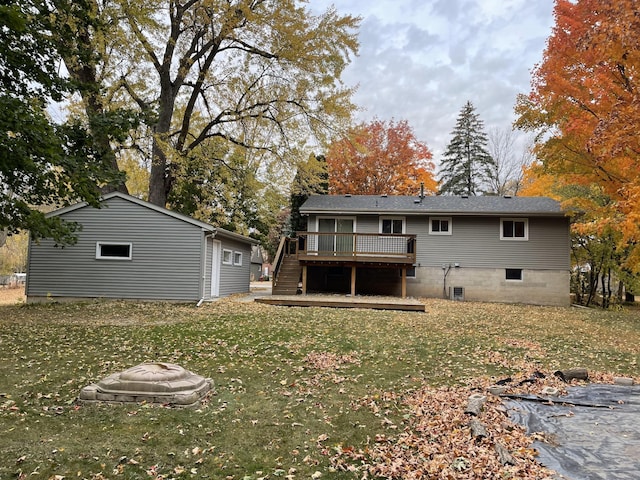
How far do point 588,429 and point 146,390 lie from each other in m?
4.44

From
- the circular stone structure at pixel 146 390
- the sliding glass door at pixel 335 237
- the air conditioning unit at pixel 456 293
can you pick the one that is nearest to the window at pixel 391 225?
the sliding glass door at pixel 335 237

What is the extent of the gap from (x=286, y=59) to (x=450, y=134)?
23838 millimetres

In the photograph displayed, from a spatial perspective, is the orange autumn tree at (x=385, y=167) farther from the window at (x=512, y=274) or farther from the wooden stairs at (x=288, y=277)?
the window at (x=512, y=274)

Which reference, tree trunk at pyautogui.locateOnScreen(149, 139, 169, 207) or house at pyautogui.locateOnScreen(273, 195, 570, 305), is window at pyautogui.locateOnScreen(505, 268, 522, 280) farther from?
tree trunk at pyautogui.locateOnScreen(149, 139, 169, 207)

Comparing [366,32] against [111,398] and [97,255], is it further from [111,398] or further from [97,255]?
[111,398]

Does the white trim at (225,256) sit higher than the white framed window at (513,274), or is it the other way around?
the white trim at (225,256)

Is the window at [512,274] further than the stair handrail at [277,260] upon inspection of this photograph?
Yes

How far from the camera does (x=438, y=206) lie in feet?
62.1

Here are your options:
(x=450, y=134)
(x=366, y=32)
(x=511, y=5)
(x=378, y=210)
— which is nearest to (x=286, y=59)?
(x=366, y=32)

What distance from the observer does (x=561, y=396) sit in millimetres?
4965

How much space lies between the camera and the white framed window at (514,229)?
18047mm

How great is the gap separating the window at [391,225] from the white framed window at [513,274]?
4.74 metres

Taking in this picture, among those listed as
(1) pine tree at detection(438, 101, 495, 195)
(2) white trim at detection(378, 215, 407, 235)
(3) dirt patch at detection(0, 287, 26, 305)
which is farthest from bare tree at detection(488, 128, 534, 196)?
(3) dirt patch at detection(0, 287, 26, 305)

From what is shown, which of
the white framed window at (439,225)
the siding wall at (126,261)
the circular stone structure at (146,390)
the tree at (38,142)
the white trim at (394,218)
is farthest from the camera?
the white trim at (394,218)
